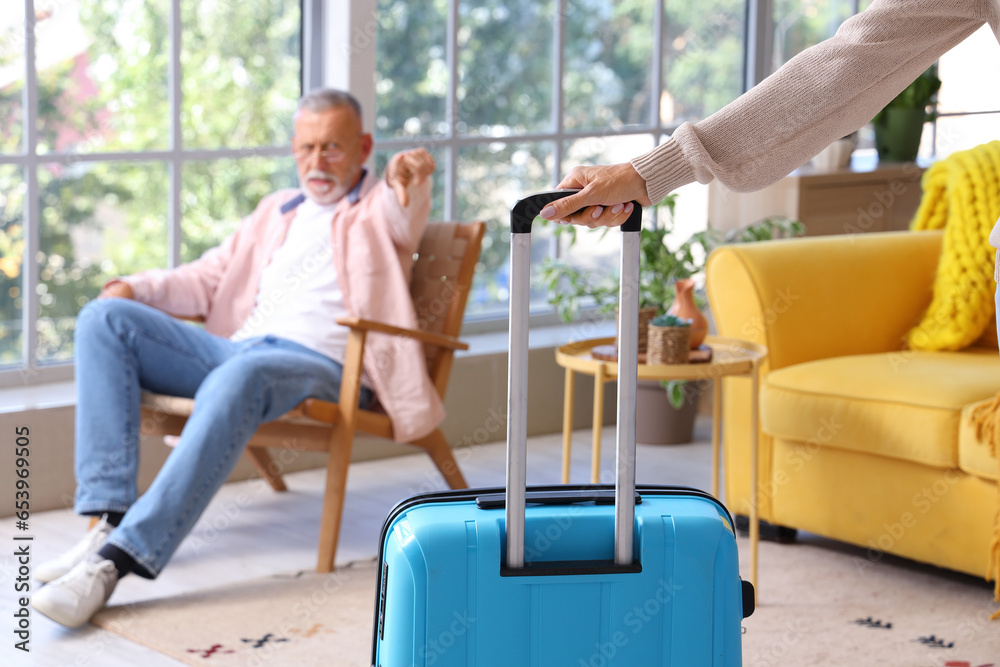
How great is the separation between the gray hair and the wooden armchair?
0.38 metres

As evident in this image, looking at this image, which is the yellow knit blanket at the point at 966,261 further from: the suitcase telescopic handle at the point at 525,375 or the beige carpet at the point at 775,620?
the suitcase telescopic handle at the point at 525,375

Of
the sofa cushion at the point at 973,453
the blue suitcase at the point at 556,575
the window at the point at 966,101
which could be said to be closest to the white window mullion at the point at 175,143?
the sofa cushion at the point at 973,453

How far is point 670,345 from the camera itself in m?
2.61

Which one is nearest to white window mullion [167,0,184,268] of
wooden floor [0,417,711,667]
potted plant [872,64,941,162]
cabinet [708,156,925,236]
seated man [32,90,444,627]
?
seated man [32,90,444,627]

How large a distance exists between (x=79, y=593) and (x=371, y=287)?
102 cm

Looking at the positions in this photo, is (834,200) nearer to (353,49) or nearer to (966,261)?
(966,261)

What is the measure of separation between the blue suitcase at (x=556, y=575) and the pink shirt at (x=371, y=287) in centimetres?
158

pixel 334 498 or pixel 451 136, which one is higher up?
pixel 451 136

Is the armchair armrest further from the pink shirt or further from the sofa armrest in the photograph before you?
the sofa armrest

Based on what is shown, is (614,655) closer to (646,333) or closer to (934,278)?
(646,333)

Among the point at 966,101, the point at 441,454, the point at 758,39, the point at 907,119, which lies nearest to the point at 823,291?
the point at 441,454

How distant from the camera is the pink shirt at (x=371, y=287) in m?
2.95

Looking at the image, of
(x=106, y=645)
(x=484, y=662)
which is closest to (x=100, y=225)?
(x=106, y=645)

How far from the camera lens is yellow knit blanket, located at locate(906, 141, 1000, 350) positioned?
3.02m
